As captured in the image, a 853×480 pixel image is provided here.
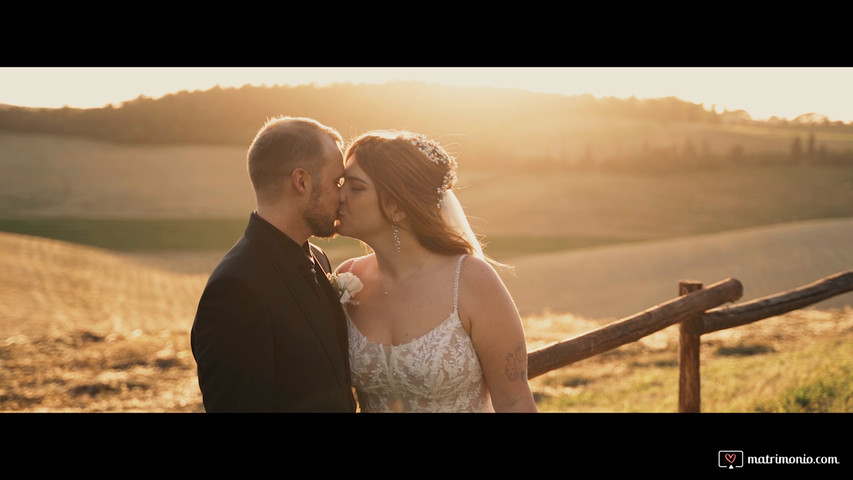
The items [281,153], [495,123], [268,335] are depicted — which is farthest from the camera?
[495,123]

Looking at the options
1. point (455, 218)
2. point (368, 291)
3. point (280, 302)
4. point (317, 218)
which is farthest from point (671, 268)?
point (280, 302)

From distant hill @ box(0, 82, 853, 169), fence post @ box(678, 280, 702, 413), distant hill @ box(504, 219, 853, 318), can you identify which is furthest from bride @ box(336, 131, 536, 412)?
distant hill @ box(0, 82, 853, 169)

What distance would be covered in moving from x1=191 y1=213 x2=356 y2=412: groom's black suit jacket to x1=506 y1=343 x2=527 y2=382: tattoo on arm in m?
0.85

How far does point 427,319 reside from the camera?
147 inches

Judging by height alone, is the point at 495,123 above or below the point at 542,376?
above

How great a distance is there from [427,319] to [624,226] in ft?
123

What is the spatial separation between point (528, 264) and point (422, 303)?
74.9ft

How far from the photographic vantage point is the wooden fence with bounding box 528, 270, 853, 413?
4.64m

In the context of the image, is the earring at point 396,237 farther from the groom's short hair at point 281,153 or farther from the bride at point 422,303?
the groom's short hair at point 281,153

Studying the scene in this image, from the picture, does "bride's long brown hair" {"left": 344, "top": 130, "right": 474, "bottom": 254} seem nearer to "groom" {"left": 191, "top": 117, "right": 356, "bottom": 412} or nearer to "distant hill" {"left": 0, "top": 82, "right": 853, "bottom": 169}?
"groom" {"left": 191, "top": 117, "right": 356, "bottom": 412}

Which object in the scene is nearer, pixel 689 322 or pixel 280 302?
pixel 280 302

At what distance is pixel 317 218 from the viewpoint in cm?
360

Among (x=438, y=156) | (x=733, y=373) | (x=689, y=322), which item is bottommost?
(x=733, y=373)

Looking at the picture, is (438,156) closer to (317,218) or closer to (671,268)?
(317,218)
